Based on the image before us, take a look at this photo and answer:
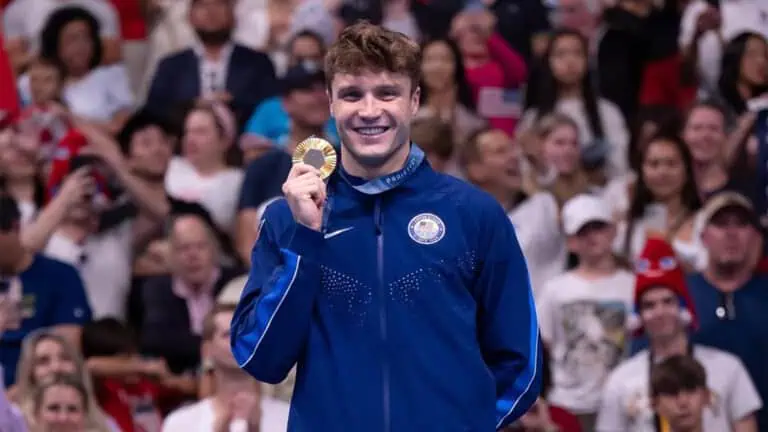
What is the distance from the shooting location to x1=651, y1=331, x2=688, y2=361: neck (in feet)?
28.5

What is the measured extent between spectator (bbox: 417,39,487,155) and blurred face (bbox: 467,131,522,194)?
2.70ft

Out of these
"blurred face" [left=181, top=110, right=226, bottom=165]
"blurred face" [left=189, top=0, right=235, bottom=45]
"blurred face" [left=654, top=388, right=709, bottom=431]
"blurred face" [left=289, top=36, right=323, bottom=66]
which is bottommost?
"blurred face" [left=654, top=388, right=709, bottom=431]

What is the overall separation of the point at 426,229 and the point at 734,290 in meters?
4.53

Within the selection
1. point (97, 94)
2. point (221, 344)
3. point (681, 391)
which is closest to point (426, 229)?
point (221, 344)

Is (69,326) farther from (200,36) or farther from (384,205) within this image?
(384,205)

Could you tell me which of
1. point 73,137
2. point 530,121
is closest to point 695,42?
point 530,121

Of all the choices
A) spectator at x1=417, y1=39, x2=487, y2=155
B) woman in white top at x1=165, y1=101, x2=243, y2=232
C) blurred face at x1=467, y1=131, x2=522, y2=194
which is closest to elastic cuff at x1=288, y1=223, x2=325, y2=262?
blurred face at x1=467, y1=131, x2=522, y2=194

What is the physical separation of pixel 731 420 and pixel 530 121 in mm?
3252

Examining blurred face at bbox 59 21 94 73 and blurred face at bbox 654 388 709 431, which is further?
blurred face at bbox 59 21 94 73

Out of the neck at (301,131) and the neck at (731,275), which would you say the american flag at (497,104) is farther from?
the neck at (731,275)

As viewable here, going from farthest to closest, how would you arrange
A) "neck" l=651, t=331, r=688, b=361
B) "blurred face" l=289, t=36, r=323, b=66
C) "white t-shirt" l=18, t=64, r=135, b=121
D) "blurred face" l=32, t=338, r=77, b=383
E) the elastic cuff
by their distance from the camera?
1. "white t-shirt" l=18, t=64, r=135, b=121
2. "blurred face" l=289, t=36, r=323, b=66
3. "neck" l=651, t=331, r=688, b=361
4. "blurred face" l=32, t=338, r=77, b=383
5. the elastic cuff

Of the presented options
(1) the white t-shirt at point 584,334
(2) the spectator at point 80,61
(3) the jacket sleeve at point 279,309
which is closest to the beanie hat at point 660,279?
(1) the white t-shirt at point 584,334

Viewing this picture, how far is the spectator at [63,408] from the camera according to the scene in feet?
27.2

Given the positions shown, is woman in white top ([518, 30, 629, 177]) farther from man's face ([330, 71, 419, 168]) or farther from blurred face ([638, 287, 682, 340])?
man's face ([330, 71, 419, 168])
